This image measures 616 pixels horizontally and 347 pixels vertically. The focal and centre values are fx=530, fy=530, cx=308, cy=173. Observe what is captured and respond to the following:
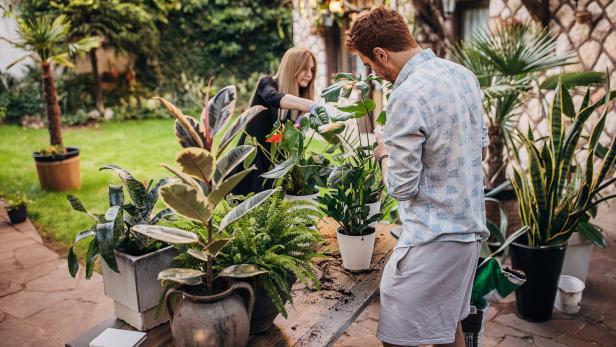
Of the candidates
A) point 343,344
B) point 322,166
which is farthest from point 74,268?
point 343,344

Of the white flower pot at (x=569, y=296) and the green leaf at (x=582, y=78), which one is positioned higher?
the green leaf at (x=582, y=78)

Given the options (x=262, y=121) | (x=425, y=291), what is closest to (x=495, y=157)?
(x=262, y=121)

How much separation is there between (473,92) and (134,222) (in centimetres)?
118

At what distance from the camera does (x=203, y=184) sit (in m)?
1.52

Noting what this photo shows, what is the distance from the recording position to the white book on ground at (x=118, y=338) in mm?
1603

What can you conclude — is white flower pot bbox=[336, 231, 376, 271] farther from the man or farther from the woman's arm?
the woman's arm

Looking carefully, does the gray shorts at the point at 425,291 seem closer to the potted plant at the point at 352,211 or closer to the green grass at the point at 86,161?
the potted plant at the point at 352,211

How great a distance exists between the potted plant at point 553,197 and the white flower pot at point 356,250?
126cm

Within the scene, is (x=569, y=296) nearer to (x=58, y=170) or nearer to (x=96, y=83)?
(x=58, y=170)

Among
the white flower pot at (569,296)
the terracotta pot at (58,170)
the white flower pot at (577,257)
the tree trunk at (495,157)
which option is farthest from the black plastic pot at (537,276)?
the terracotta pot at (58,170)

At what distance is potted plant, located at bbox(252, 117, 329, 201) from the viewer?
6.55 ft

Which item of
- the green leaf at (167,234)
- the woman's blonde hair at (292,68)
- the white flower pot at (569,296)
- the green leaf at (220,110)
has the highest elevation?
the woman's blonde hair at (292,68)

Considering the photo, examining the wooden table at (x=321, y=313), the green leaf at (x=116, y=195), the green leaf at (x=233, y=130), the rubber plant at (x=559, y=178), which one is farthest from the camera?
the rubber plant at (x=559, y=178)

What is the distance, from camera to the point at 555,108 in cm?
281
